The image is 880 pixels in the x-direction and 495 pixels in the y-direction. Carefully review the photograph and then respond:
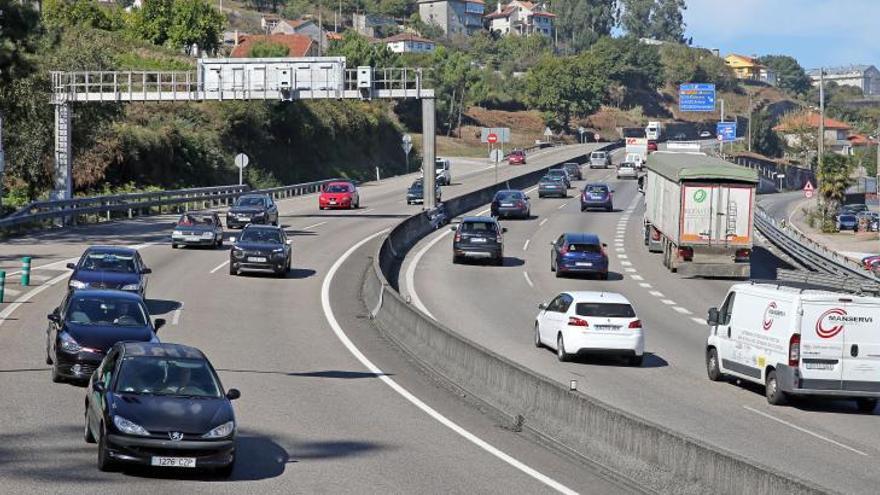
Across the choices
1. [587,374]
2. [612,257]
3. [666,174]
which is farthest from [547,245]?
[587,374]

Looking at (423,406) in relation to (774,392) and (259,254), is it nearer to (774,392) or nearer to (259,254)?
(774,392)

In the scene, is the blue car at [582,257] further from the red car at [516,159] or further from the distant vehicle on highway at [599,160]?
the red car at [516,159]

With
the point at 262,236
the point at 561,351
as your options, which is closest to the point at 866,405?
the point at 561,351

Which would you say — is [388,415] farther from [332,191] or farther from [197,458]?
[332,191]

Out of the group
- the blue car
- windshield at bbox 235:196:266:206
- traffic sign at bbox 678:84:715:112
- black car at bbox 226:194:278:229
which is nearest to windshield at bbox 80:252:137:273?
the blue car

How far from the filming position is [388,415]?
19578 mm

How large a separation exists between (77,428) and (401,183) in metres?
87.0

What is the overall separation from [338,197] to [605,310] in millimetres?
44341

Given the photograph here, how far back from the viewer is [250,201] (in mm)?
56125

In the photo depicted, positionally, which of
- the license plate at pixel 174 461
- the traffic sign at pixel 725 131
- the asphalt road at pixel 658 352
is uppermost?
the traffic sign at pixel 725 131

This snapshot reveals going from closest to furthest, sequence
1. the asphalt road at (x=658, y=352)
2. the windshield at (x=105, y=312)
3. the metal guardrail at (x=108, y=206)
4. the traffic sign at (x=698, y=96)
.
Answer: the asphalt road at (x=658, y=352), the windshield at (x=105, y=312), the metal guardrail at (x=108, y=206), the traffic sign at (x=698, y=96)

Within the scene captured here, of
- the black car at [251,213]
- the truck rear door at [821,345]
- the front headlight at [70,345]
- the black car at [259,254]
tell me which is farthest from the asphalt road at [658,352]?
the front headlight at [70,345]

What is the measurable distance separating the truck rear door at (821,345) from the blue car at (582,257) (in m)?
21.1

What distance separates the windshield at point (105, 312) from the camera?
2112cm
